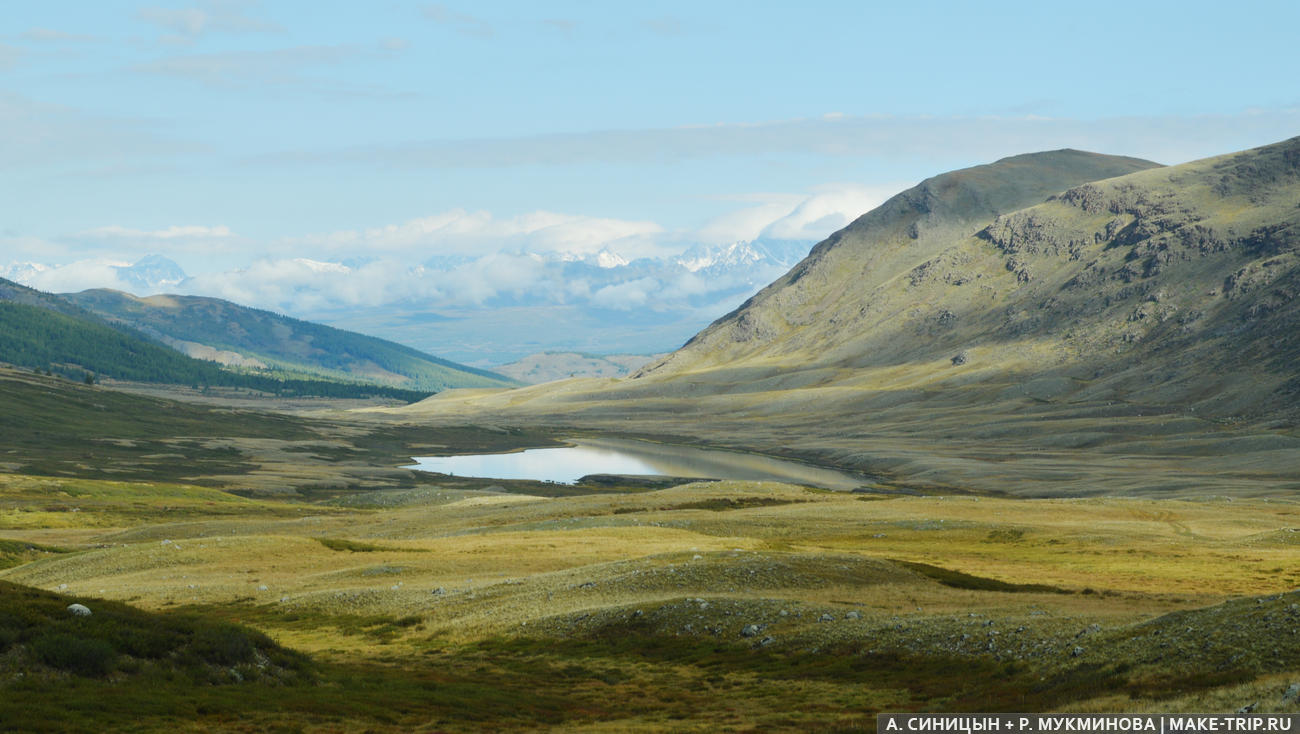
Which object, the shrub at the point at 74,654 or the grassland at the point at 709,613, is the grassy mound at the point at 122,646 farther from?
the grassland at the point at 709,613

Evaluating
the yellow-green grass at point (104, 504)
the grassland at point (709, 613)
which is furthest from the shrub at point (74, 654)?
the yellow-green grass at point (104, 504)

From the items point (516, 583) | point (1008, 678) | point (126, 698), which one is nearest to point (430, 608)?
point (516, 583)

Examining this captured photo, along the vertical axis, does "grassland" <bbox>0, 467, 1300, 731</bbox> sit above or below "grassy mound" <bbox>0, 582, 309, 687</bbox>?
below

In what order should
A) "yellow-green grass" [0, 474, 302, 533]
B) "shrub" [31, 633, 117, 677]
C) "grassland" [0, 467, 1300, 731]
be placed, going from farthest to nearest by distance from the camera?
1. "yellow-green grass" [0, 474, 302, 533]
2. "grassland" [0, 467, 1300, 731]
3. "shrub" [31, 633, 117, 677]

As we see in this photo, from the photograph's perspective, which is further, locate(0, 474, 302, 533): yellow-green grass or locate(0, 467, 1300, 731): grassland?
locate(0, 474, 302, 533): yellow-green grass

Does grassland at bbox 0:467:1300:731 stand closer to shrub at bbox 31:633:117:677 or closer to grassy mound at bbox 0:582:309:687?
shrub at bbox 31:633:117:677

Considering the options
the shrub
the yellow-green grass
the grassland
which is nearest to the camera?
the shrub

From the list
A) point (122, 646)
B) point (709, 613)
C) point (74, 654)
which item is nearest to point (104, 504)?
point (709, 613)

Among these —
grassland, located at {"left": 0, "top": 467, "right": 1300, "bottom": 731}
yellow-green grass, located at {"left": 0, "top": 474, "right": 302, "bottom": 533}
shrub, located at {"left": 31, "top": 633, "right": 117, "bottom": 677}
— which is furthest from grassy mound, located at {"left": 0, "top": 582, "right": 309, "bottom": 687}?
yellow-green grass, located at {"left": 0, "top": 474, "right": 302, "bottom": 533}

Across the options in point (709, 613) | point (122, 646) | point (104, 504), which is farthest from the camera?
point (104, 504)

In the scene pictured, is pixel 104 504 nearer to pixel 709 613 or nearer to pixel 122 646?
pixel 709 613

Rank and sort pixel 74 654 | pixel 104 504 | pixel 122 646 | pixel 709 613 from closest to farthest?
1. pixel 74 654
2. pixel 122 646
3. pixel 709 613
4. pixel 104 504

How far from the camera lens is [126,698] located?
1200 inches

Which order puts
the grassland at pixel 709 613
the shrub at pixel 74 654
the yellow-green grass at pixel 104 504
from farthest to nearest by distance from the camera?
A: the yellow-green grass at pixel 104 504, the grassland at pixel 709 613, the shrub at pixel 74 654
